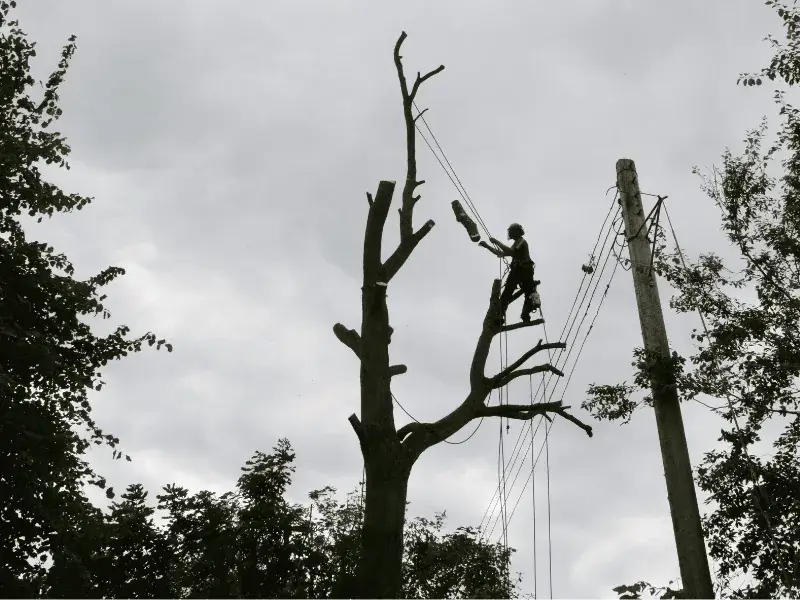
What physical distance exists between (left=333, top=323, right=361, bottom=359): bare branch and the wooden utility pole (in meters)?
3.15

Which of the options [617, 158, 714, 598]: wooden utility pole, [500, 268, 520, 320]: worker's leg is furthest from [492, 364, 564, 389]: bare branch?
[617, 158, 714, 598]: wooden utility pole

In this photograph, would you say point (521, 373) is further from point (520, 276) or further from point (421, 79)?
point (421, 79)

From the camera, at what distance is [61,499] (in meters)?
11.0

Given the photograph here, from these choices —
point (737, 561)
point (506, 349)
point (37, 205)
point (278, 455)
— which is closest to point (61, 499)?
point (37, 205)

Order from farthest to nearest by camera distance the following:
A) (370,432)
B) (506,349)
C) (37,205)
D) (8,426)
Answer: (37,205)
(8,426)
(506,349)
(370,432)

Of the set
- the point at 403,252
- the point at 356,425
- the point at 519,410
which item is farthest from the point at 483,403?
the point at 403,252

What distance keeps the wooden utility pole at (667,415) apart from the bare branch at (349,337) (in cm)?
315

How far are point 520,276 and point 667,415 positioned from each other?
2517mm

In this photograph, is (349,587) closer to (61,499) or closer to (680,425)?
(680,425)

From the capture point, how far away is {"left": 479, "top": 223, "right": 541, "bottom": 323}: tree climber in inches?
344

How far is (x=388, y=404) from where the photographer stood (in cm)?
743

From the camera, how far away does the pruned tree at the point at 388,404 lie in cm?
655

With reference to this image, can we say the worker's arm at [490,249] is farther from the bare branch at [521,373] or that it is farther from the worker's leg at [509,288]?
the bare branch at [521,373]

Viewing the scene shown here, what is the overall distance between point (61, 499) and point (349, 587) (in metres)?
6.80
